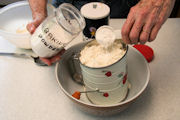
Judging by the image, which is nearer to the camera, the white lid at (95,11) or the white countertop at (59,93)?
the white countertop at (59,93)

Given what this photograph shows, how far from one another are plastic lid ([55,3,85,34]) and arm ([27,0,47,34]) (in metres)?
0.16

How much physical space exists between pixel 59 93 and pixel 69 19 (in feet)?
0.90

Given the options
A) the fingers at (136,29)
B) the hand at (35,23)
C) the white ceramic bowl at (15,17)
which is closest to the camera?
the fingers at (136,29)

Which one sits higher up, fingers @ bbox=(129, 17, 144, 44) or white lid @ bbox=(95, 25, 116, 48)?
fingers @ bbox=(129, 17, 144, 44)

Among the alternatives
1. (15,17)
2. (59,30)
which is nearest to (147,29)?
(59,30)

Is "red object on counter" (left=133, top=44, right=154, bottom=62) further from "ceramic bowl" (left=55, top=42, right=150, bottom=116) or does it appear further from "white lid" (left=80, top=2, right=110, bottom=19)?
"white lid" (left=80, top=2, right=110, bottom=19)

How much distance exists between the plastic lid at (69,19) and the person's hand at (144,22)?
134mm

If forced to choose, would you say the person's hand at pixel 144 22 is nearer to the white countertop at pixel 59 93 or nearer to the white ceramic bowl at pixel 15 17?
the white countertop at pixel 59 93

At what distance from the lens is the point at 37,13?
0.73 metres

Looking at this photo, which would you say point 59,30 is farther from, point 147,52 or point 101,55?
point 147,52

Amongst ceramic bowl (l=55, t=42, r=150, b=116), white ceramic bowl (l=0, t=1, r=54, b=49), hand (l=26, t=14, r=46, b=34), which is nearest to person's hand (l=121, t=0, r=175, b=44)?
ceramic bowl (l=55, t=42, r=150, b=116)

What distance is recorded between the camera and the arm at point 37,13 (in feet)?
2.22

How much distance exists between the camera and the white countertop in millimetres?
601

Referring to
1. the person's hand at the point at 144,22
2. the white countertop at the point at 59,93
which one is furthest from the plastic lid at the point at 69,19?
the white countertop at the point at 59,93
